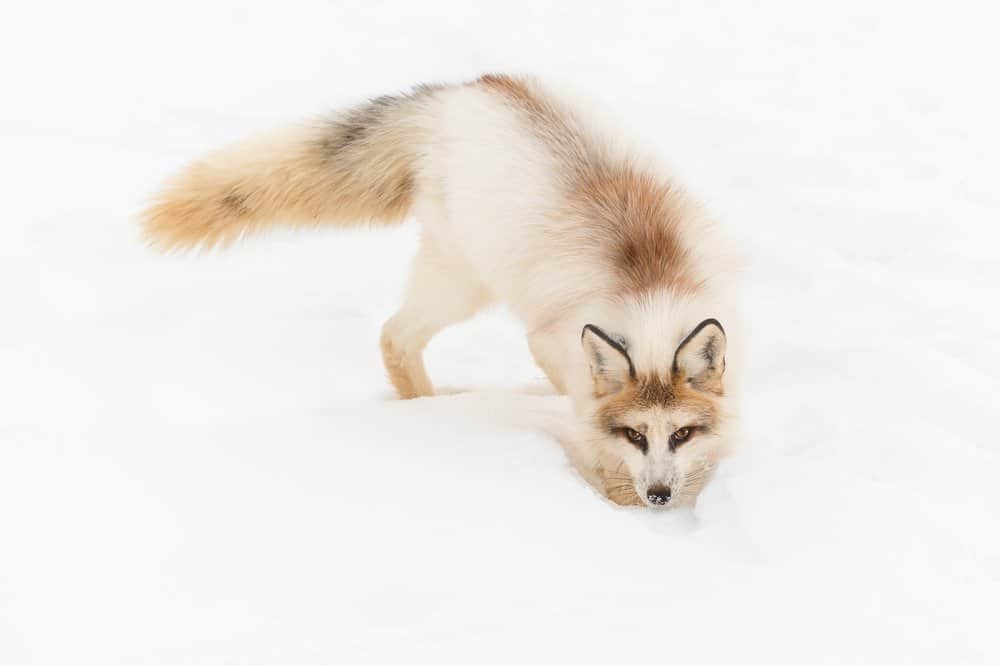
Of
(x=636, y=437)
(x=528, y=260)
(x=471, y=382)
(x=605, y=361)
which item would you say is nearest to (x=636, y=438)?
(x=636, y=437)

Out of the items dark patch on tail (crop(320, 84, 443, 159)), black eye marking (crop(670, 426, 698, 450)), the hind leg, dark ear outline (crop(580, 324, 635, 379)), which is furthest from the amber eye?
dark patch on tail (crop(320, 84, 443, 159))

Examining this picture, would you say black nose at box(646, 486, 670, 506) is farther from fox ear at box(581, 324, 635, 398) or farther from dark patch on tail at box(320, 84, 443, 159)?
dark patch on tail at box(320, 84, 443, 159)

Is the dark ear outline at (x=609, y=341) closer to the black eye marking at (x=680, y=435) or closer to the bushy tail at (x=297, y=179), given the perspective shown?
the black eye marking at (x=680, y=435)

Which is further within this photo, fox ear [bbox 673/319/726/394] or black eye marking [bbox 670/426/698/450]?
black eye marking [bbox 670/426/698/450]

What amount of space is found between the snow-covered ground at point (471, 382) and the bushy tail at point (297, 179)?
0.99 ft

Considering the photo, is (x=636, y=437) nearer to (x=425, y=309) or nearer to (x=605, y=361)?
(x=605, y=361)

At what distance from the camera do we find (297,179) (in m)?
4.80

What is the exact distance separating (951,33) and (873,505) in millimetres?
6727

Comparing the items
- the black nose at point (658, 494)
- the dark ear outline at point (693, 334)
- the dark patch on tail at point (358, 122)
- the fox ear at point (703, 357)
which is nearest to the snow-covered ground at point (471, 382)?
the black nose at point (658, 494)

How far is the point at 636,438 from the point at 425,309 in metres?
1.50

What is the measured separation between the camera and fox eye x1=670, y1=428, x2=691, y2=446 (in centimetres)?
385

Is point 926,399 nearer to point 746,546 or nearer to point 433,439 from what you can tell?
point 746,546

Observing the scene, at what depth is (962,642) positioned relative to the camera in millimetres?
2885

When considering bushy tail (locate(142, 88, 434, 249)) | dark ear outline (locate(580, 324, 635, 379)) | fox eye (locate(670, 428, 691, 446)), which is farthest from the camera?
bushy tail (locate(142, 88, 434, 249))
